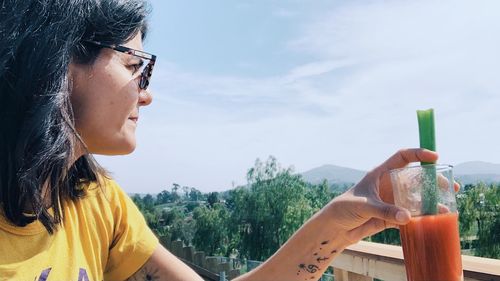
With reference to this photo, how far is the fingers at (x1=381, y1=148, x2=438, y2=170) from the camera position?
92 cm

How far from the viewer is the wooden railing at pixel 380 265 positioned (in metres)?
1.25

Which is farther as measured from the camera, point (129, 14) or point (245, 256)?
point (245, 256)

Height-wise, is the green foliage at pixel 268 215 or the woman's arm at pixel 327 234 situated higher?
the woman's arm at pixel 327 234

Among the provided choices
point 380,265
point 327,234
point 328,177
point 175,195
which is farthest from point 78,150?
point 328,177

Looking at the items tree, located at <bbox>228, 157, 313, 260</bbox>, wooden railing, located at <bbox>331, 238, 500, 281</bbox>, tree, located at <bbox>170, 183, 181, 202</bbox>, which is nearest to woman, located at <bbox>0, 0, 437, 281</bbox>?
wooden railing, located at <bbox>331, 238, 500, 281</bbox>

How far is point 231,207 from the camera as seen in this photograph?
25516mm

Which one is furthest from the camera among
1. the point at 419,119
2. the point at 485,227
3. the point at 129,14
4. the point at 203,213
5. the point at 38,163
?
the point at 485,227

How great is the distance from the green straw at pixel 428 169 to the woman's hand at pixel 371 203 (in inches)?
1.0

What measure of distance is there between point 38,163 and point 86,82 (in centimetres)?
19

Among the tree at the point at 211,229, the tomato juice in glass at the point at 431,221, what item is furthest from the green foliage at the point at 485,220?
the tomato juice in glass at the point at 431,221

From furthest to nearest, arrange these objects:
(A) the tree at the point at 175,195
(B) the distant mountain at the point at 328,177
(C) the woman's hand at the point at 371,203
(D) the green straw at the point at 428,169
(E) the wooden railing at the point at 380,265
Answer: (B) the distant mountain at the point at 328,177 < (A) the tree at the point at 175,195 < (E) the wooden railing at the point at 380,265 < (C) the woman's hand at the point at 371,203 < (D) the green straw at the point at 428,169

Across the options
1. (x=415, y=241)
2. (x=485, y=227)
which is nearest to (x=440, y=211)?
(x=415, y=241)

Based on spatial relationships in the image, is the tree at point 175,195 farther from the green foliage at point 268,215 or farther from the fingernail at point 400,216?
the fingernail at point 400,216

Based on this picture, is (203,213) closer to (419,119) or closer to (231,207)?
(231,207)
